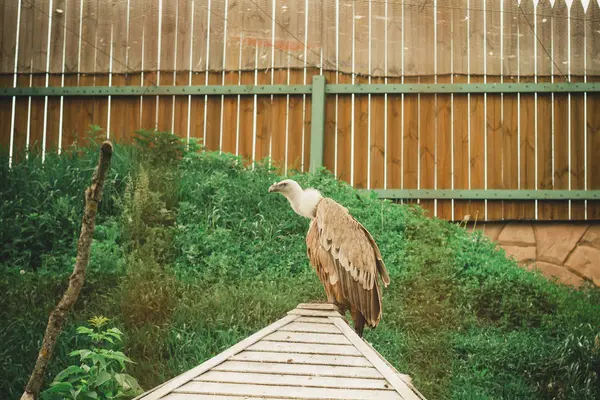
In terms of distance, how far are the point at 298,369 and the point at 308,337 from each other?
460 millimetres

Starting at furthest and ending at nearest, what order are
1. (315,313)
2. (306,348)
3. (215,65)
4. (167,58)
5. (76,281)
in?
(167,58) → (215,65) → (315,313) → (306,348) → (76,281)

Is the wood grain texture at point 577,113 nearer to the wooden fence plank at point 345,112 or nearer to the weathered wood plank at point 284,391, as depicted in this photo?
the wooden fence plank at point 345,112

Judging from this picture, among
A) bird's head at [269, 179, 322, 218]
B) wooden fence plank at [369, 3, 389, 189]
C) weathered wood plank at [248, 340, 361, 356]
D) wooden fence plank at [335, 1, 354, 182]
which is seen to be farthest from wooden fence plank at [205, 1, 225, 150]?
weathered wood plank at [248, 340, 361, 356]

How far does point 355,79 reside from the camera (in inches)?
348

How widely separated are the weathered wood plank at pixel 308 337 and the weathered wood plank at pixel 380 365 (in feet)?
0.18

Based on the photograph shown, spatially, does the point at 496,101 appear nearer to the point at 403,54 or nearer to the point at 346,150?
the point at 403,54

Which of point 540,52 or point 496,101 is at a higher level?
point 540,52

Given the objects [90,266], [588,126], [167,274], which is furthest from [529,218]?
[90,266]

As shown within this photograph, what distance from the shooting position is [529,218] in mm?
8320

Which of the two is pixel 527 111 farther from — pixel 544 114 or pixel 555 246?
pixel 555 246

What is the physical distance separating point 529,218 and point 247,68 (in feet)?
13.6

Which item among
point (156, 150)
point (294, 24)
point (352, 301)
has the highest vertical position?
point (294, 24)

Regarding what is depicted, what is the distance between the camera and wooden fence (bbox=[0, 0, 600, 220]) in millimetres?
8539

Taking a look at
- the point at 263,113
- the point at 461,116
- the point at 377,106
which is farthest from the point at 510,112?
A: the point at 263,113
